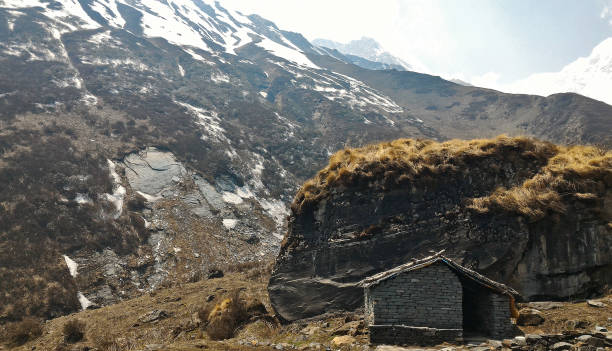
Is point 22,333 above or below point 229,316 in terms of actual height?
below

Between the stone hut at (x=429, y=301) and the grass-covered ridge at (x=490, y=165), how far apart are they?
3.55 m

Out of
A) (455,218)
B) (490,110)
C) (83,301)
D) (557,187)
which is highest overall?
(490,110)

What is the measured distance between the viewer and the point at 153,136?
57.0 metres

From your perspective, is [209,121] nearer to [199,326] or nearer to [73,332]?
[73,332]

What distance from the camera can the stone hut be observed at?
37.6ft

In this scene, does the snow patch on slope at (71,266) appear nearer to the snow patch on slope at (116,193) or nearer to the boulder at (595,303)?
the snow patch on slope at (116,193)

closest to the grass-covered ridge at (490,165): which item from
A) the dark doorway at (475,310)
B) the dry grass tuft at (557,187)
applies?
the dry grass tuft at (557,187)

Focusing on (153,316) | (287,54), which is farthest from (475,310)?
(287,54)

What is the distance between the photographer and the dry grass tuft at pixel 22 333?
1912 centimetres

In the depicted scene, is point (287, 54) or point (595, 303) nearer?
point (595, 303)

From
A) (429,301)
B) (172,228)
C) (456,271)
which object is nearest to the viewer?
(429,301)

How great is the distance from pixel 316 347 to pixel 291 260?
5175 mm

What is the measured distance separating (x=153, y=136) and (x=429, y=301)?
52415 millimetres

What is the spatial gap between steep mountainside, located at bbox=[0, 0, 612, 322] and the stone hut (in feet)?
72.2
